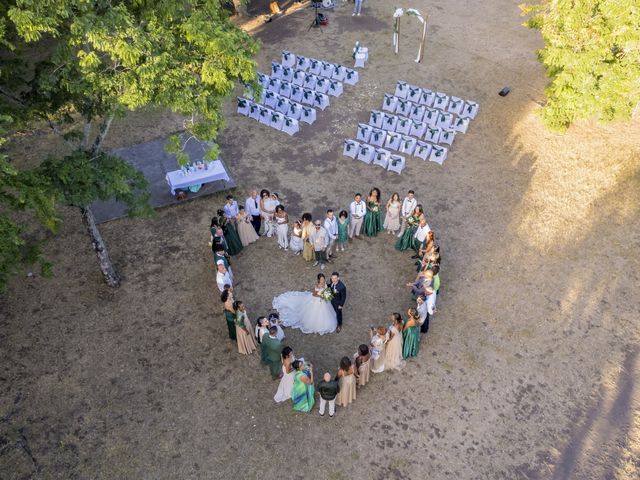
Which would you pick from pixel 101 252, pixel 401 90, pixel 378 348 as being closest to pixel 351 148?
pixel 401 90

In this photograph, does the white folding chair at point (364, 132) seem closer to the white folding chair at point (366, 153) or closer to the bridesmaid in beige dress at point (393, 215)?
the white folding chair at point (366, 153)

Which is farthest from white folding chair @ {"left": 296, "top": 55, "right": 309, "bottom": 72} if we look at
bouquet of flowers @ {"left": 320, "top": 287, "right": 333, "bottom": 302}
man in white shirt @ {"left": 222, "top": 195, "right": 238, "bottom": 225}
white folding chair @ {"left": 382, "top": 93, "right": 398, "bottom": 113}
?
bouquet of flowers @ {"left": 320, "top": 287, "right": 333, "bottom": 302}

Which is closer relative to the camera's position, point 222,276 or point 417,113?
point 222,276

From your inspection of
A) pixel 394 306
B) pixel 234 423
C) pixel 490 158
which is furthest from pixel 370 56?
pixel 234 423

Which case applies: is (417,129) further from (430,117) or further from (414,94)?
(414,94)

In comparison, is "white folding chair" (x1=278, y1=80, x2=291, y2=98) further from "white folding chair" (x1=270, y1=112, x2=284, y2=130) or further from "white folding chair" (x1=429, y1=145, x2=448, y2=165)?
"white folding chair" (x1=429, y1=145, x2=448, y2=165)

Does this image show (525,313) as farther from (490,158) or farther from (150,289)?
(150,289)
